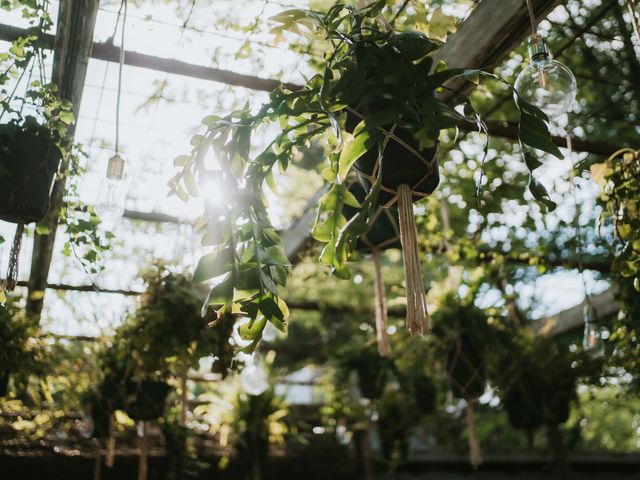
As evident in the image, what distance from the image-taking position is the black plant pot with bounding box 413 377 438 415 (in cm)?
540

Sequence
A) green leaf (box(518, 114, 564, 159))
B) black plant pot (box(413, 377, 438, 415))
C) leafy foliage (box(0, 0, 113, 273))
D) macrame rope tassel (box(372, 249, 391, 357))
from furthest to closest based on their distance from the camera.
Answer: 1. black plant pot (box(413, 377, 438, 415))
2. leafy foliage (box(0, 0, 113, 273))
3. macrame rope tassel (box(372, 249, 391, 357))
4. green leaf (box(518, 114, 564, 159))

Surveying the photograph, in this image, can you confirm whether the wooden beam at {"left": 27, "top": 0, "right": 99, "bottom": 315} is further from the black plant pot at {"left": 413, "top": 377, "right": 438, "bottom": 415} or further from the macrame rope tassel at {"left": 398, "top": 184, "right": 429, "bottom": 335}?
the black plant pot at {"left": 413, "top": 377, "right": 438, "bottom": 415}

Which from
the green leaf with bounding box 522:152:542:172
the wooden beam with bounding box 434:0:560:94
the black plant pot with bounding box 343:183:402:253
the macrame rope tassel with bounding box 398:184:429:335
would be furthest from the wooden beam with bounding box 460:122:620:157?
the macrame rope tassel with bounding box 398:184:429:335

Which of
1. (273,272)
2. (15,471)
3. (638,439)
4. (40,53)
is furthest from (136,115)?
(638,439)

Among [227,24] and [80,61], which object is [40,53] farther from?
[227,24]

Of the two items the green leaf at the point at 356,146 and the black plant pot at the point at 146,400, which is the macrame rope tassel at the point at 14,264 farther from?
the black plant pot at the point at 146,400

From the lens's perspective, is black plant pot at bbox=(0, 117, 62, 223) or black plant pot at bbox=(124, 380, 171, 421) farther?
black plant pot at bbox=(124, 380, 171, 421)

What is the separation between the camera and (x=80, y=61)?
2.59 meters

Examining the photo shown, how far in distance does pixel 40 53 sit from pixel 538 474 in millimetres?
5939

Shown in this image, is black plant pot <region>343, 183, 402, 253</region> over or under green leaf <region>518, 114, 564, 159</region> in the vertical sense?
over

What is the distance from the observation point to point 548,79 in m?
1.77

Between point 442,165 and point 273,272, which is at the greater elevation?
point 442,165

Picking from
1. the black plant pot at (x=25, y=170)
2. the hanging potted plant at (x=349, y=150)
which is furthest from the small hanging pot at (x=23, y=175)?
the hanging potted plant at (x=349, y=150)

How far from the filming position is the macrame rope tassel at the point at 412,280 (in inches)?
53.2
